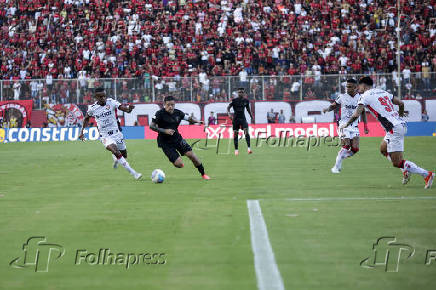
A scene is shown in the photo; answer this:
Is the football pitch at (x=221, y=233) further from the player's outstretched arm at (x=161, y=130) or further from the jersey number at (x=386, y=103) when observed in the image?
the jersey number at (x=386, y=103)

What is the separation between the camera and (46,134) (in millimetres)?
42031

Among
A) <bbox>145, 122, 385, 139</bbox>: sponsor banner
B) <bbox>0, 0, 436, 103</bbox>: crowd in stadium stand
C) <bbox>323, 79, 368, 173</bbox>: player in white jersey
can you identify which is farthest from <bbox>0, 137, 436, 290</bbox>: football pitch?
Result: <bbox>0, 0, 436, 103</bbox>: crowd in stadium stand

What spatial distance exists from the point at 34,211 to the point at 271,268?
19.0 feet

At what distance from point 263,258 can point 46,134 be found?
3713 cm

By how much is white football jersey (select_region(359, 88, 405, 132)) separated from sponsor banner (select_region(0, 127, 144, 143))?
29.9 meters

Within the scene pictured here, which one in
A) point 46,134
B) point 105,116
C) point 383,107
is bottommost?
point 46,134

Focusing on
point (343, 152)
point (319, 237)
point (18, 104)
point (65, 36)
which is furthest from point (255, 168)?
point (65, 36)

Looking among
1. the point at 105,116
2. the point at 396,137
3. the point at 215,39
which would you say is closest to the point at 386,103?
the point at 396,137

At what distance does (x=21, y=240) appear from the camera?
8094 mm

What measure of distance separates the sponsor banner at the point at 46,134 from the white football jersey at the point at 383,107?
29.9 metres

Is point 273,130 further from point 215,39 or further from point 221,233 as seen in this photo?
point 221,233

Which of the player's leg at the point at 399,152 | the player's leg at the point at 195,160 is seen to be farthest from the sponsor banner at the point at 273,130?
the player's leg at the point at 399,152

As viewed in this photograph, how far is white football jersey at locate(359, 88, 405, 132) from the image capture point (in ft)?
42.8

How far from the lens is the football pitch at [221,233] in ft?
20.0
